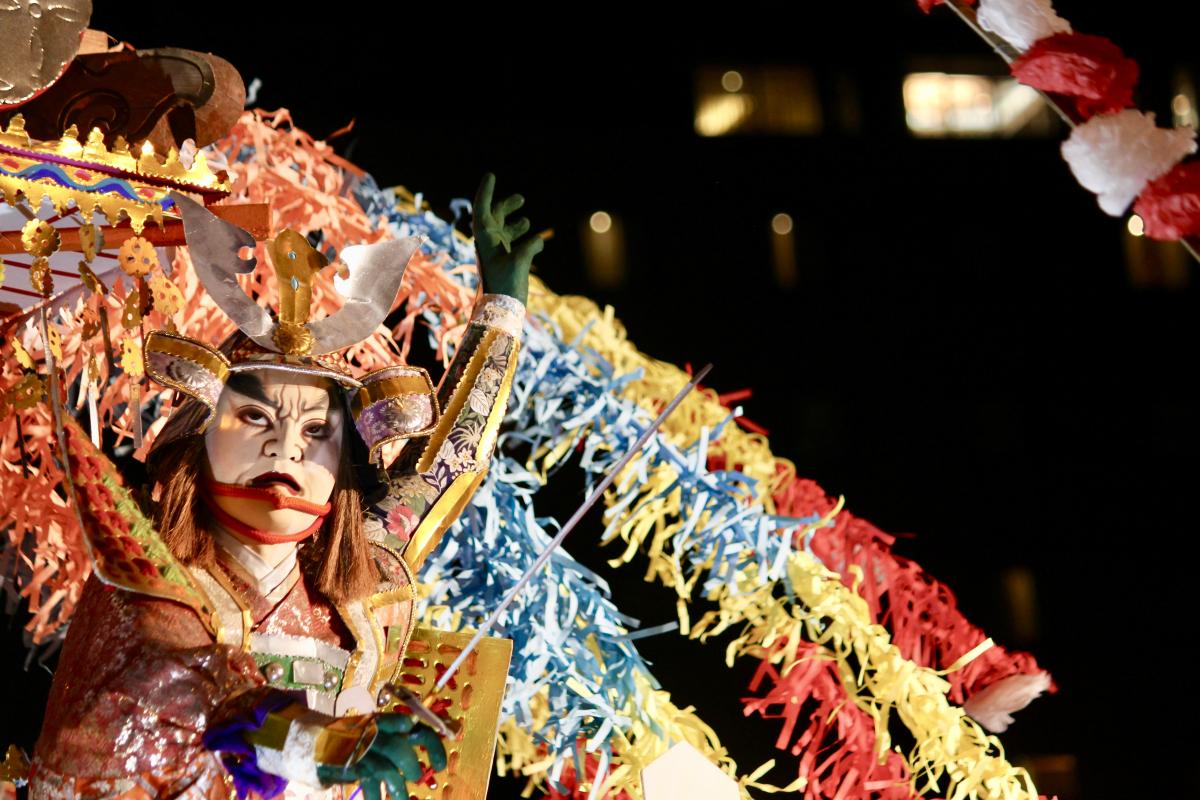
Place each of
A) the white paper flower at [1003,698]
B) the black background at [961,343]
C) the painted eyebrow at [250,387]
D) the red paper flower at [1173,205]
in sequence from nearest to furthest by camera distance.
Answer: the painted eyebrow at [250,387] < the red paper flower at [1173,205] < the white paper flower at [1003,698] < the black background at [961,343]

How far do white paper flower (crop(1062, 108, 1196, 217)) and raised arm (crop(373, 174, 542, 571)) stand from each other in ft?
3.24

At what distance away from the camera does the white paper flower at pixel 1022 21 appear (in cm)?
265

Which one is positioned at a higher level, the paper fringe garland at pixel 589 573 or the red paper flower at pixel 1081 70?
the red paper flower at pixel 1081 70

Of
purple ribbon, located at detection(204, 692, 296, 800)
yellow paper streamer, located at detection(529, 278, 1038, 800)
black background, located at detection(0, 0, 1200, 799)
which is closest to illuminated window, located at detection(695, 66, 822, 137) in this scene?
black background, located at detection(0, 0, 1200, 799)

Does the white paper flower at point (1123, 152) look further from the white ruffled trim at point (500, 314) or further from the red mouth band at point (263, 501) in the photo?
the red mouth band at point (263, 501)

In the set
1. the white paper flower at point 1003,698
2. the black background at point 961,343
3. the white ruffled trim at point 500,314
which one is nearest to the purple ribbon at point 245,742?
the white ruffled trim at point 500,314

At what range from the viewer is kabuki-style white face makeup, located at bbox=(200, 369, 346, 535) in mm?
2396

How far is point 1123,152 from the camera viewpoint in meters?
2.61

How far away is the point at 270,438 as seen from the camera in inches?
95.0

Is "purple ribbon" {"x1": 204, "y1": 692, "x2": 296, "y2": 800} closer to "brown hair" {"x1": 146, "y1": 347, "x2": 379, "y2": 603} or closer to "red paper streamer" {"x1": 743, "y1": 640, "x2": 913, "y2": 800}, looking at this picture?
"brown hair" {"x1": 146, "y1": 347, "x2": 379, "y2": 603}

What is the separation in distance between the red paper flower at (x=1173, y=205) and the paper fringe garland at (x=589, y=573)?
936mm

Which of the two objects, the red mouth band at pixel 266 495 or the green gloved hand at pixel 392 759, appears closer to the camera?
the green gloved hand at pixel 392 759

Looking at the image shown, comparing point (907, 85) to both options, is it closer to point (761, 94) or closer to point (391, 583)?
point (761, 94)

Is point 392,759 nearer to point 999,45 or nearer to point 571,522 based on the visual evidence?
point 571,522
